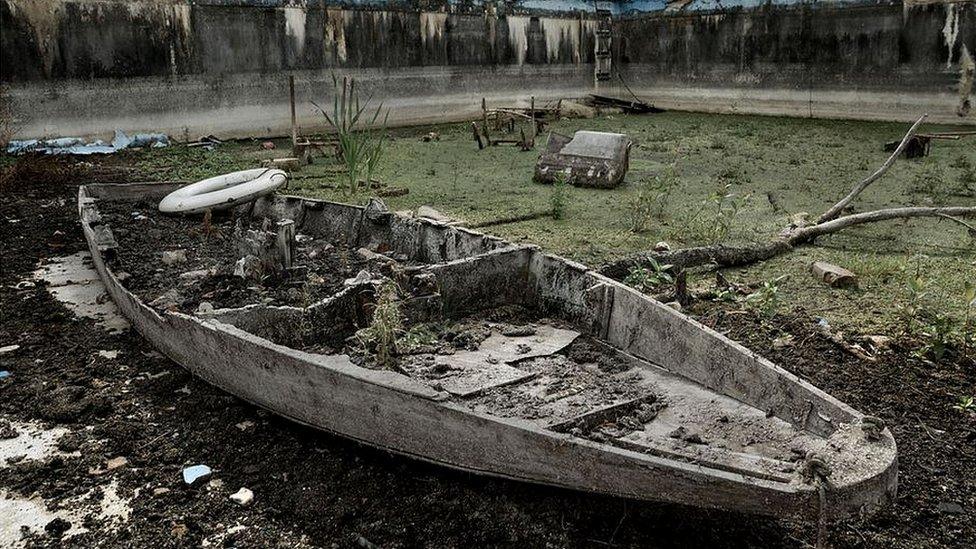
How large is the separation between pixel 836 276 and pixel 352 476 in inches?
167

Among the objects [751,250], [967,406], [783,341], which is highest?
[751,250]

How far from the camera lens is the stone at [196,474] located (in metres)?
3.95

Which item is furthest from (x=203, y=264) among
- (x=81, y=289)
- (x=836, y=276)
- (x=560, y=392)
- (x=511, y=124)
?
(x=511, y=124)

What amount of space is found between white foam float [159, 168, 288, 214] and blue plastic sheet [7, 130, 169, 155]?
220 inches

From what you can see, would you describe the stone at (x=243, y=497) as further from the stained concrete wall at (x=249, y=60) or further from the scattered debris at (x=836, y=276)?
the stained concrete wall at (x=249, y=60)

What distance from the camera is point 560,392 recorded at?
4211mm

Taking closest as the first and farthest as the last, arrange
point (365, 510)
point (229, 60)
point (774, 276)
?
point (365, 510), point (774, 276), point (229, 60)

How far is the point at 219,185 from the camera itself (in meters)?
8.34

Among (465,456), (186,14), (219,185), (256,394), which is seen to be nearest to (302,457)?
(256,394)

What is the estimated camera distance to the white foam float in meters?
7.94

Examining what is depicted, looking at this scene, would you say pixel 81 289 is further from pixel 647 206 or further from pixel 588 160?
pixel 588 160

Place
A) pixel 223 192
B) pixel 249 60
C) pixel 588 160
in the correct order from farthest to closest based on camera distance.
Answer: pixel 249 60
pixel 588 160
pixel 223 192

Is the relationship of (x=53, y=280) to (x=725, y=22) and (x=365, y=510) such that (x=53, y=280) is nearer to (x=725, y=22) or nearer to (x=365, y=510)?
(x=365, y=510)

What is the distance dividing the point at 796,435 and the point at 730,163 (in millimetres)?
9398
